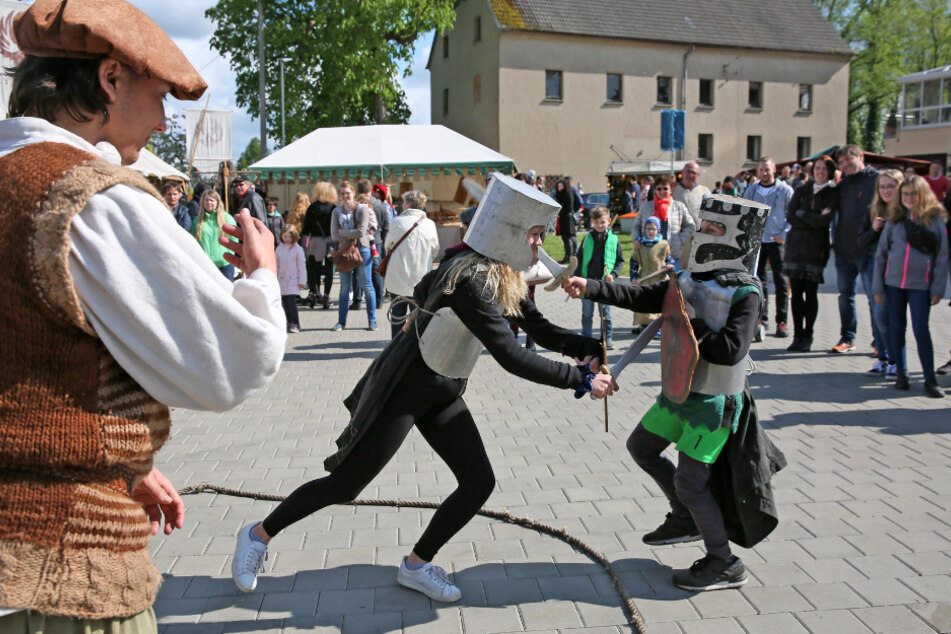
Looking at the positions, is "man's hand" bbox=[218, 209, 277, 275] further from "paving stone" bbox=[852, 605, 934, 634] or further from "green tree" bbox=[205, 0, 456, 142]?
"green tree" bbox=[205, 0, 456, 142]

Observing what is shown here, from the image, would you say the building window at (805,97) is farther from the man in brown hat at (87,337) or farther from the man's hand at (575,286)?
the man in brown hat at (87,337)

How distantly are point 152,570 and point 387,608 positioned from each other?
6.89 ft

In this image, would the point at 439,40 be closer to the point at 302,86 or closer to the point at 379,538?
the point at 302,86

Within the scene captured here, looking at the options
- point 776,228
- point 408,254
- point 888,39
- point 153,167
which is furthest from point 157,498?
point 888,39

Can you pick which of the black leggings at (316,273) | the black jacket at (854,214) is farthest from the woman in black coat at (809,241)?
the black leggings at (316,273)

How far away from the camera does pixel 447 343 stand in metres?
3.42

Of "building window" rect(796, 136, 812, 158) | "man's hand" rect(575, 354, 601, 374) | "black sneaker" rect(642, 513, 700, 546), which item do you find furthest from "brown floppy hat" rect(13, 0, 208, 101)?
"building window" rect(796, 136, 812, 158)

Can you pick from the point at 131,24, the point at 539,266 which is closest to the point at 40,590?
the point at 131,24

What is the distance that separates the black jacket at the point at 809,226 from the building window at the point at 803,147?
3828 cm

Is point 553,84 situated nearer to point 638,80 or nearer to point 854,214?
point 638,80

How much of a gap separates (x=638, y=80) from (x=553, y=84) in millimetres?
4525

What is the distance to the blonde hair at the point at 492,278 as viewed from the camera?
10.9ft

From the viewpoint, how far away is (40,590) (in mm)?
1376

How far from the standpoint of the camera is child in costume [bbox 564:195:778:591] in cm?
352
